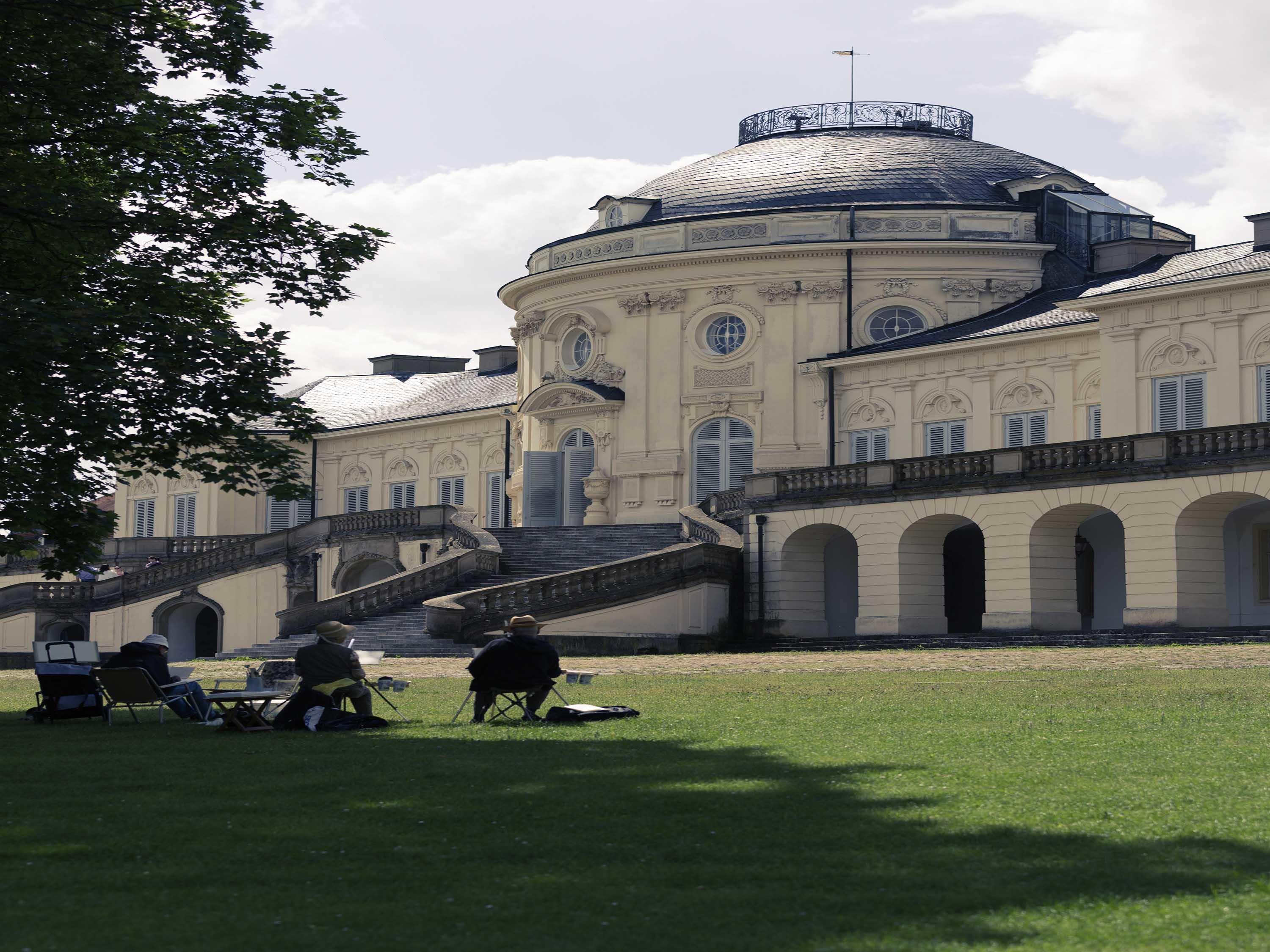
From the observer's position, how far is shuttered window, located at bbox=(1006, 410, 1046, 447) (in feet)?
148

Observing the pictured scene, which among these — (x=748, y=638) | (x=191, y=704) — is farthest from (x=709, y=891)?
(x=748, y=638)

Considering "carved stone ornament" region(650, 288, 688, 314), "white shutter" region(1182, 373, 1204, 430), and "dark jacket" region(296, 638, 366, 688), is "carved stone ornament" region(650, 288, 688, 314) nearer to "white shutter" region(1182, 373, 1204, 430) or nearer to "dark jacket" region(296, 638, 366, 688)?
"white shutter" region(1182, 373, 1204, 430)

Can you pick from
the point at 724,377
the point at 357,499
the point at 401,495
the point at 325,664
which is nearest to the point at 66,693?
the point at 325,664

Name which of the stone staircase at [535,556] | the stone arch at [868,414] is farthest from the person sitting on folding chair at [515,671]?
the stone arch at [868,414]

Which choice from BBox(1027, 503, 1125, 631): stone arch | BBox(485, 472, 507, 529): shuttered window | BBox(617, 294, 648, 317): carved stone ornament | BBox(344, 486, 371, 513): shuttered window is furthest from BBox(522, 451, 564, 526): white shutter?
BBox(1027, 503, 1125, 631): stone arch

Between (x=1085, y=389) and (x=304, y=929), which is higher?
(x=1085, y=389)

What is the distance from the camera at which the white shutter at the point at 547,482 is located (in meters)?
53.8

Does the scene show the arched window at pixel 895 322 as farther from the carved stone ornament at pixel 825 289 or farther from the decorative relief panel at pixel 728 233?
the decorative relief panel at pixel 728 233

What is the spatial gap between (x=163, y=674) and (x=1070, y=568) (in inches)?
954

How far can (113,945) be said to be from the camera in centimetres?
755

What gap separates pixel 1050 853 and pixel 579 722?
351 inches

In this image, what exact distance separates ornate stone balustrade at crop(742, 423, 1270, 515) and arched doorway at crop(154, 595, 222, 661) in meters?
19.4

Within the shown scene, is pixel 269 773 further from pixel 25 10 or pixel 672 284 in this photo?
pixel 672 284

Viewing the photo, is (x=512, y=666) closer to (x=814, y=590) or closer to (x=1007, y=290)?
(x=814, y=590)
